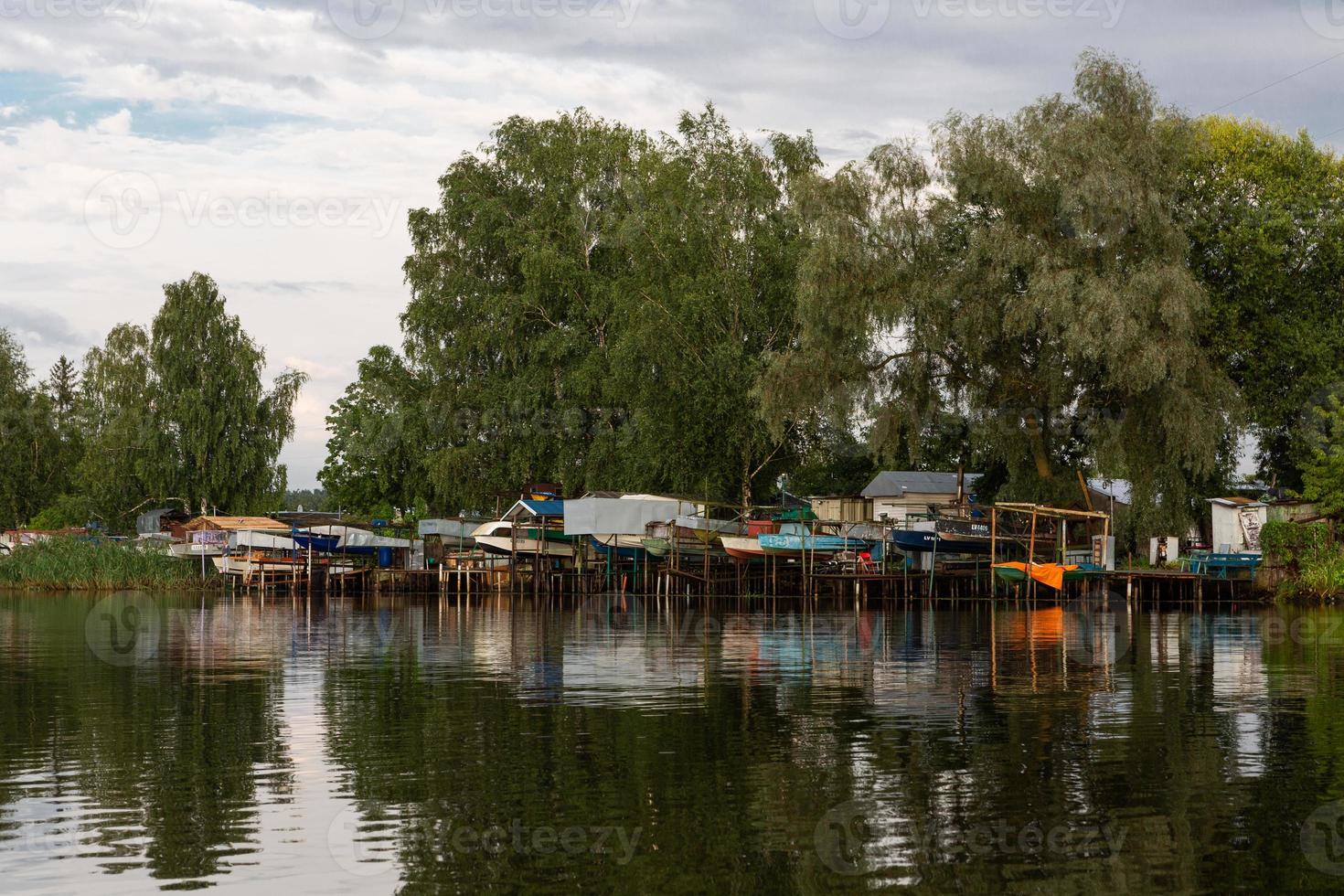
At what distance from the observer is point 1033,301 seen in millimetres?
48219

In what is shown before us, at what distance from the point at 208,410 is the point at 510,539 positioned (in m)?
21.5

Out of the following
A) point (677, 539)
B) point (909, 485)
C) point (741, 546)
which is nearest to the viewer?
point (741, 546)

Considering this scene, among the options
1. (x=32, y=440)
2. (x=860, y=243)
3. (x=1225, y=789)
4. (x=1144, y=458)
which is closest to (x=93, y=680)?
(x=1225, y=789)

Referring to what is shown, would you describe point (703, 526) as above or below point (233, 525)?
below

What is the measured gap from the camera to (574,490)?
6812 cm

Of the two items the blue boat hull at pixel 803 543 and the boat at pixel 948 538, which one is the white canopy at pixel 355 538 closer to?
the blue boat hull at pixel 803 543

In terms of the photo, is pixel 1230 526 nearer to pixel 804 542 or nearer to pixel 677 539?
pixel 804 542

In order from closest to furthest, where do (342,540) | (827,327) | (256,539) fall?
1. (827,327)
2. (256,539)
3. (342,540)

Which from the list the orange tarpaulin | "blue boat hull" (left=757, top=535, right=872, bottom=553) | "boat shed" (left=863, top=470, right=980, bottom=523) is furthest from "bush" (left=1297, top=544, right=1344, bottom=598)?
"blue boat hull" (left=757, top=535, right=872, bottom=553)

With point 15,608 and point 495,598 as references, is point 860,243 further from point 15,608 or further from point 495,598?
point 15,608

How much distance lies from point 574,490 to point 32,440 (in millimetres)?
43248

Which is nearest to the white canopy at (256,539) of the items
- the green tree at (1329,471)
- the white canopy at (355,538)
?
the white canopy at (355,538)

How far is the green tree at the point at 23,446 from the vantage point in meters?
87.6

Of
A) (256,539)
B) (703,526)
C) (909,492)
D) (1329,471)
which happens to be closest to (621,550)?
(703,526)
